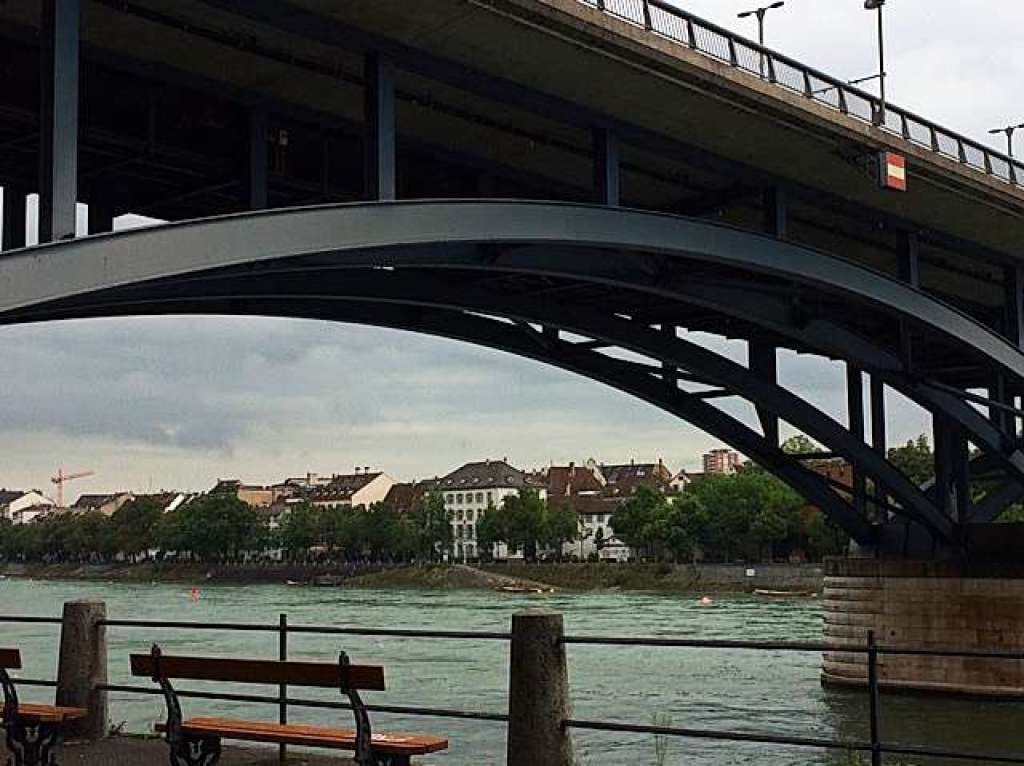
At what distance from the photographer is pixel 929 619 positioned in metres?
27.7

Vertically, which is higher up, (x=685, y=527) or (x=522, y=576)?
(x=685, y=527)

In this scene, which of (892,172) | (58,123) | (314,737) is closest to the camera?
(314,737)

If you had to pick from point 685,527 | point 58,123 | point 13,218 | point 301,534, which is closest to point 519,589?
point 685,527

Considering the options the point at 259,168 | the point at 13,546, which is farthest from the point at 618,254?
the point at 13,546

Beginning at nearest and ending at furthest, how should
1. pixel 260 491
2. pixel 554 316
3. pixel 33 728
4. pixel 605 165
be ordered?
pixel 33 728 < pixel 605 165 < pixel 554 316 < pixel 260 491

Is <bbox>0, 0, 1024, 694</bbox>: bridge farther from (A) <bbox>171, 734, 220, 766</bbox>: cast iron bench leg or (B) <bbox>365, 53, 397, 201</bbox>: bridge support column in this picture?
(A) <bbox>171, 734, 220, 766</bbox>: cast iron bench leg

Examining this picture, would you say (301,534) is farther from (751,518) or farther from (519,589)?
(751,518)

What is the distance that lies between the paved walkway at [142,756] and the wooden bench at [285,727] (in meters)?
0.45

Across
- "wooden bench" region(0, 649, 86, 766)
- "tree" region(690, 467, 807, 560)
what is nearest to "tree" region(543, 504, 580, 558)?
"tree" region(690, 467, 807, 560)

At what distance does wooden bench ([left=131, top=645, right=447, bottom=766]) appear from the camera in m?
7.46

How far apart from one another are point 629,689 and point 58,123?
2064cm

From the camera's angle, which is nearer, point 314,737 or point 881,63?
point 314,737

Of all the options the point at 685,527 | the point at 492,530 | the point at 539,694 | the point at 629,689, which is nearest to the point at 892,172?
the point at 539,694

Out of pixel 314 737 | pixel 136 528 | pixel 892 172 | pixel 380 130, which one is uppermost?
pixel 892 172
